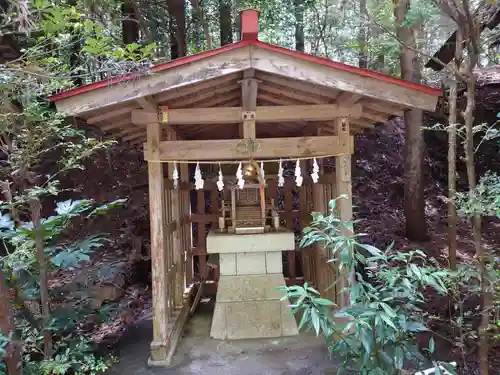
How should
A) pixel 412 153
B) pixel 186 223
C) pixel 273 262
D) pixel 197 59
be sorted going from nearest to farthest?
pixel 197 59 < pixel 273 262 < pixel 186 223 < pixel 412 153

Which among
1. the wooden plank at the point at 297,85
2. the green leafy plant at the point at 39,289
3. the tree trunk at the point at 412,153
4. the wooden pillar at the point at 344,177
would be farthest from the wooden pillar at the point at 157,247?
the tree trunk at the point at 412,153

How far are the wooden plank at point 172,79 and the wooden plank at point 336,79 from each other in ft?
0.62

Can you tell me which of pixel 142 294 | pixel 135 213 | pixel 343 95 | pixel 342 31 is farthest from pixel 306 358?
pixel 342 31

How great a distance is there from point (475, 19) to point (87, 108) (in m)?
4.05

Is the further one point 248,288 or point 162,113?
point 248,288

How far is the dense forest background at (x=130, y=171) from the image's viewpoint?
344 centimetres

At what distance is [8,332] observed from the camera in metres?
2.95

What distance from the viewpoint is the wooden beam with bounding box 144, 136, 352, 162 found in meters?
4.16

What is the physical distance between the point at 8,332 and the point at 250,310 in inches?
108

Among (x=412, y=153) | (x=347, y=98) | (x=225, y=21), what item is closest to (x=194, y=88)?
(x=347, y=98)

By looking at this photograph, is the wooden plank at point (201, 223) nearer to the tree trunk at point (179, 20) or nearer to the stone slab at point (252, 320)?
the stone slab at point (252, 320)

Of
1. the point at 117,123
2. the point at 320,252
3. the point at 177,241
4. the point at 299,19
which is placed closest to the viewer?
the point at 117,123

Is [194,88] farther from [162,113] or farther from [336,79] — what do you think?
[336,79]

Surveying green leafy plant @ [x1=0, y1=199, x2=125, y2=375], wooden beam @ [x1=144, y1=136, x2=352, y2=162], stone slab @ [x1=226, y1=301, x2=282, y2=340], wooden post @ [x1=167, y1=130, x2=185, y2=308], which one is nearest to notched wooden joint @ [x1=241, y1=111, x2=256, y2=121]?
wooden beam @ [x1=144, y1=136, x2=352, y2=162]
